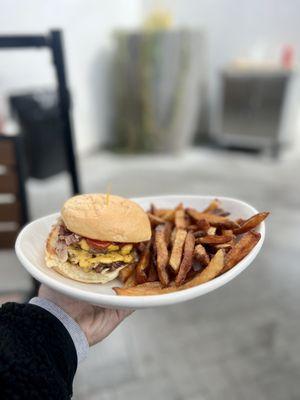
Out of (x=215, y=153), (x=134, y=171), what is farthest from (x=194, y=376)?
(x=215, y=153)

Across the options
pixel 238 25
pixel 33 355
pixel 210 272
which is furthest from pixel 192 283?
pixel 238 25

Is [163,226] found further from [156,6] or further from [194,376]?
[156,6]

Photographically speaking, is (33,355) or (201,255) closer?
(33,355)

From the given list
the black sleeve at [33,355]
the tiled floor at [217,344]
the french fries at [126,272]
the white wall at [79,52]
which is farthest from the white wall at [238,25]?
the black sleeve at [33,355]

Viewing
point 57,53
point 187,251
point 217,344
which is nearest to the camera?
Result: point 187,251

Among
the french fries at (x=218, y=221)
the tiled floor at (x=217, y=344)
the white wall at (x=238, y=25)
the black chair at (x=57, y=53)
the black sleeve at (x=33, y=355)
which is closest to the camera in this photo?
the black sleeve at (x=33, y=355)

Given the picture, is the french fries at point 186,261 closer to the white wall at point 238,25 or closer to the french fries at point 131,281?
the french fries at point 131,281

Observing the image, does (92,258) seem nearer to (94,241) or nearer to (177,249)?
(94,241)
